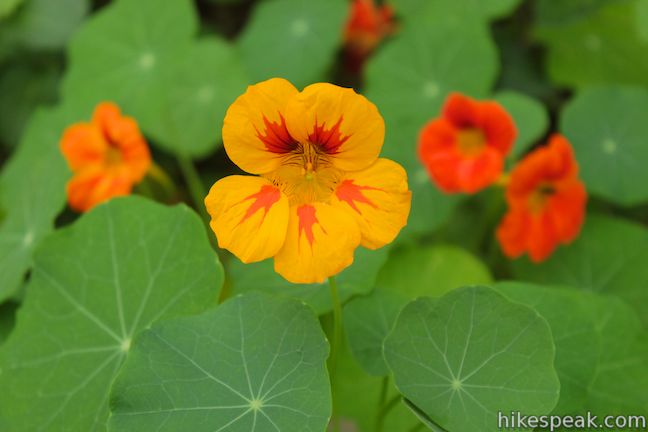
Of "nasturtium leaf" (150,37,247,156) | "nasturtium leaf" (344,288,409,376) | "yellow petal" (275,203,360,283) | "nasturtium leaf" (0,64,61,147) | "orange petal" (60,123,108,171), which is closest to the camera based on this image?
"yellow petal" (275,203,360,283)

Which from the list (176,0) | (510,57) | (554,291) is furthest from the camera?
(510,57)

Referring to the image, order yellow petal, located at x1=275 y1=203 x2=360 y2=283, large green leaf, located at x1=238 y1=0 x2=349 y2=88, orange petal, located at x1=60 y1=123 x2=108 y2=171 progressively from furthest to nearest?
large green leaf, located at x1=238 y1=0 x2=349 y2=88 < orange petal, located at x1=60 y1=123 x2=108 y2=171 < yellow petal, located at x1=275 y1=203 x2=360 y2=283

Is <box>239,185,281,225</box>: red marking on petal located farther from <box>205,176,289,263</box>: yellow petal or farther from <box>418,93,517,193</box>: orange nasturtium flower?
<box>418,93,517,193</box>: orange nasturtium flower

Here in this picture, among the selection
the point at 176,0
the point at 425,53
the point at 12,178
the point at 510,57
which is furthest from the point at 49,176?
the point at 510,57

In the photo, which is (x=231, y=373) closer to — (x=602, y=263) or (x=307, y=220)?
(x=307, y=220)

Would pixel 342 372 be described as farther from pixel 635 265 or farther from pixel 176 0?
pixel 176 0

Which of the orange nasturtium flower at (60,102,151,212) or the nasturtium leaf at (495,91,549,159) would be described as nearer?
the orange nasturtium flower at (60,102,151,212)

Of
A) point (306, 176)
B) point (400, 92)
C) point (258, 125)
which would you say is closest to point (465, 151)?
point (400, 92)

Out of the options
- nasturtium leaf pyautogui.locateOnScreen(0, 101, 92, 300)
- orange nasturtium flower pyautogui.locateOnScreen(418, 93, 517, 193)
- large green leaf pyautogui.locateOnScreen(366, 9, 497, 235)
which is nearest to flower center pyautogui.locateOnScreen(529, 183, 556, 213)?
orange nasturtium flower pyautogui.locateOnScreen(418, 93, 517, 193)

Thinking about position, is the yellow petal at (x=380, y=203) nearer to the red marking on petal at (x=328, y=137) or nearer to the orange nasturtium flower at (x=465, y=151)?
the red marking on petal at (x=328, y=137)
